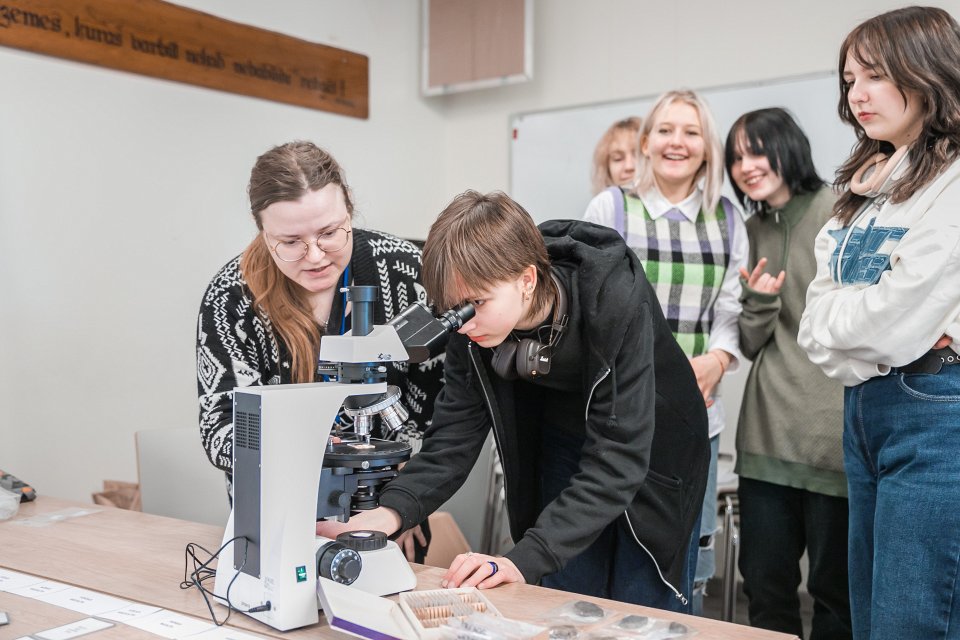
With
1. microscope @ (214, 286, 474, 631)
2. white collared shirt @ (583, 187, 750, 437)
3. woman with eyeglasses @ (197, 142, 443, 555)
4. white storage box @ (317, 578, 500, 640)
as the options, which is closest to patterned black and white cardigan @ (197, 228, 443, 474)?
woman with eyeglasses @ (197, 142, 443, 555)

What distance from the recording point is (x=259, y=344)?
1.73m

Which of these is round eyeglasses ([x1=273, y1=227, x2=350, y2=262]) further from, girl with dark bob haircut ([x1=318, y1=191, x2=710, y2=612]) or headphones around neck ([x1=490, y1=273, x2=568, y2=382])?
headphones around neck ([x1=490, y1=273, x2=568, y2=382])

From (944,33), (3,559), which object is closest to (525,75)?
(944,33)

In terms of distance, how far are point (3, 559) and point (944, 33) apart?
1935 mm

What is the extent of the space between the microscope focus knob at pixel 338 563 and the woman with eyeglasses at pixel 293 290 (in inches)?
15.9

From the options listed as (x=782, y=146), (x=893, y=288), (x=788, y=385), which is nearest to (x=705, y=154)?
(x=782, y=146)

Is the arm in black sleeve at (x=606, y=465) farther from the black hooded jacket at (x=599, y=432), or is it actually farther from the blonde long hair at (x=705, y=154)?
the blonde long hair at (x=705, y=154)

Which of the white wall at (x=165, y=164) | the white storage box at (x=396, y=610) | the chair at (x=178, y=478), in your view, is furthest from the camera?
the white wall at (x=165, y=164)

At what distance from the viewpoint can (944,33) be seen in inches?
60.5

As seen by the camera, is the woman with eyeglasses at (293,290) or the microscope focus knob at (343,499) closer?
the microscope focus knob at (343,499)

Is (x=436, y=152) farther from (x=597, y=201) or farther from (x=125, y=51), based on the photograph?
(x=597, y=201)

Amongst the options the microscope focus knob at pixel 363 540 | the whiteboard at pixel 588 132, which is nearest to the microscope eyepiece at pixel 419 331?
the microscope focus knob at pixel 363 540

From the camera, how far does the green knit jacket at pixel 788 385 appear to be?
2096 mm

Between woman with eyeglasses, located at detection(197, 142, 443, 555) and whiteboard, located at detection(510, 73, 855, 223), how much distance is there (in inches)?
86.2
